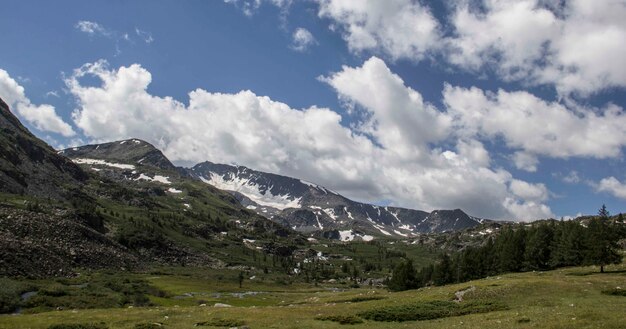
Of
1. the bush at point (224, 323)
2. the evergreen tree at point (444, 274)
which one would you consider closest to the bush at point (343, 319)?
the bush at point (224, 323)

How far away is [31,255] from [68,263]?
88.3ft

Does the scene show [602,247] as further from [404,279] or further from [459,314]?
[404,279]

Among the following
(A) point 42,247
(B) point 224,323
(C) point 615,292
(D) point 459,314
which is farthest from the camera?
(A) point 42,247

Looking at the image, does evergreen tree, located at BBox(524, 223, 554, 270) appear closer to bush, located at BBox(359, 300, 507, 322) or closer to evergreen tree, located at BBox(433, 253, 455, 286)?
evergreen tree, located at BBox(433, 253, 455, 286)

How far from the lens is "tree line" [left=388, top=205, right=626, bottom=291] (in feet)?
295

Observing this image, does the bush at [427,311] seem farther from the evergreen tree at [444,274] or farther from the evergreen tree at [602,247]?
the evergreen tree at [444,274]

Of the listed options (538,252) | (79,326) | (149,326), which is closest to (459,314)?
(149,326)

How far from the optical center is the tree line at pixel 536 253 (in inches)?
3536

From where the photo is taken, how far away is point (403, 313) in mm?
51438

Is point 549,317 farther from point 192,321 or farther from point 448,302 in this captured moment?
point 192,321

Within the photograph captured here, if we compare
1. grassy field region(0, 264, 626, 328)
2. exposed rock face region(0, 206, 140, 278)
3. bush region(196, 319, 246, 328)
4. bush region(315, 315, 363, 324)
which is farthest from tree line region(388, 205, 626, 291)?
exposed rock face region(0, 206, 140, 278)

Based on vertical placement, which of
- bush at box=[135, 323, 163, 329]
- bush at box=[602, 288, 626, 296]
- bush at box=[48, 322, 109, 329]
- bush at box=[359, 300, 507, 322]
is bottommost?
bush at box=[48, 322, 109, 329]

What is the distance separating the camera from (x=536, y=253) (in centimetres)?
12094

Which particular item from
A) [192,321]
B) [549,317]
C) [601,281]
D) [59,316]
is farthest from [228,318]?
[601,281]
